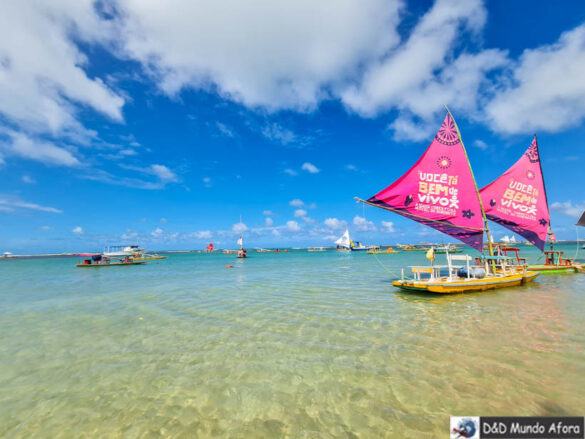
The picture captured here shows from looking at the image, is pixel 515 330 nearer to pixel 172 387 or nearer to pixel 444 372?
pixel 444 372

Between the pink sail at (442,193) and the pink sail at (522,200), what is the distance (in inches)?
151

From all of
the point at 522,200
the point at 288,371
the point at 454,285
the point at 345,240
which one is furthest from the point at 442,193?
Result: the point at 345,240

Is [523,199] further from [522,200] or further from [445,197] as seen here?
[445,197]

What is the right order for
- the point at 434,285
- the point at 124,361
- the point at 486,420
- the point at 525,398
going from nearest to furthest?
1. the point at 486,420
2. the point at 525,398
3. the point at 124,361
4. the point at 434,285

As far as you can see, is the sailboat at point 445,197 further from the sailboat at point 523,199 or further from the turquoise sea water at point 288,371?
the turquoise sea water at point 288,371

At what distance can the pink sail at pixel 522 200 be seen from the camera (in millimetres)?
21766

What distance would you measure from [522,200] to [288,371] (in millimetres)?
25669

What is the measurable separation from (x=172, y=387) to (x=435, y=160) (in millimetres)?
20381

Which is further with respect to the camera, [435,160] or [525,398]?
[435,160]

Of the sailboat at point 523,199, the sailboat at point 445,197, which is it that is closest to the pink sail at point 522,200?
the sailboat at point 523,199

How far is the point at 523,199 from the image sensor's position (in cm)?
2194

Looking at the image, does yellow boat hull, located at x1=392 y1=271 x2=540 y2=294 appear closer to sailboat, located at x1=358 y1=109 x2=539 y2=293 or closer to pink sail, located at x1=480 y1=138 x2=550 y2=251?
sailboat, located at x1=358 y1=109 x2=539 y2=293

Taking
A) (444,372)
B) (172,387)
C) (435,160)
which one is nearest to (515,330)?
(444,372)

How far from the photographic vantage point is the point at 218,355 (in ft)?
25.8
